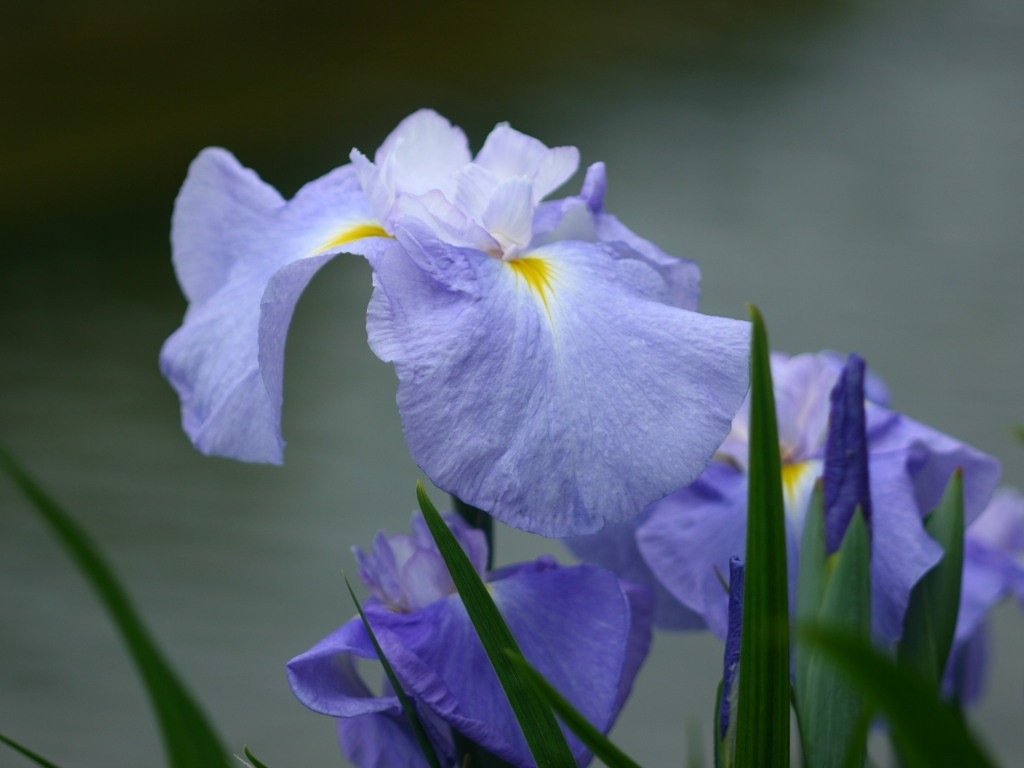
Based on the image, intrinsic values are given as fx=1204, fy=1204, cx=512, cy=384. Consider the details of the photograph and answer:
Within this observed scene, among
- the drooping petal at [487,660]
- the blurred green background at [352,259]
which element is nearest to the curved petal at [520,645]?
the drooping petal at [487,660]

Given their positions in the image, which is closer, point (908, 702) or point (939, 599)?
point (908, 702)

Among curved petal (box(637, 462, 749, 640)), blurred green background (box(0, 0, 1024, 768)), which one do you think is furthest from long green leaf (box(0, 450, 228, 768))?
blurred green background (box(0, 0, 1024, 768))

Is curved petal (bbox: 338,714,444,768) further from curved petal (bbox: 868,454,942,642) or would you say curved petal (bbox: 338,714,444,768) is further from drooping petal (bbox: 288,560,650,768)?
curved petal (bbox: 868,454,942,642)

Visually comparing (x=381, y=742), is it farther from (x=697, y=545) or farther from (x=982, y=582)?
(x=982, y=582)

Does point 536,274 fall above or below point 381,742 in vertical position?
above

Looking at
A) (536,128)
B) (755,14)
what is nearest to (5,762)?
(536,128)

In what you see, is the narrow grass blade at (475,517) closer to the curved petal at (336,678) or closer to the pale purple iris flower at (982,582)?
the curved petal at (336,678)

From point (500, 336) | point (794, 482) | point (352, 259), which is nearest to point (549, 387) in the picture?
point (500, 336)
